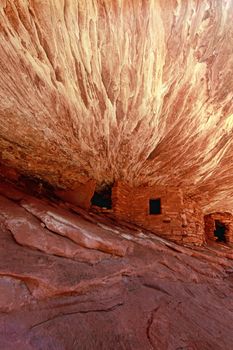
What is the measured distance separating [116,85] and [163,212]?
3.76 meters

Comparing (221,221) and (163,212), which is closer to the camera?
(163,212)

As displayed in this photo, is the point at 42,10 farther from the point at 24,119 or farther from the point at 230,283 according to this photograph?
the point at 230,283

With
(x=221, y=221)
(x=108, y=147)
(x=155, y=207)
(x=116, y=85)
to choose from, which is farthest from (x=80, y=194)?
(x=221, y=221)

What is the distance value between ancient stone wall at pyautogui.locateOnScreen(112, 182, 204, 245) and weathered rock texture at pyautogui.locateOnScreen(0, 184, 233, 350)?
1.36 metres

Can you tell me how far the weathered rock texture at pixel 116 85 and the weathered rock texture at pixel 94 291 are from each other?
142 centimetres

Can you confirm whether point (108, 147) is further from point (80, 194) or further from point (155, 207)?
point (155, 207)

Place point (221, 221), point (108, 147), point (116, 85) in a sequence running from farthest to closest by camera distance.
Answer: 1. point (221, 221)
2. point (108, 147)
3. point (116, 85)

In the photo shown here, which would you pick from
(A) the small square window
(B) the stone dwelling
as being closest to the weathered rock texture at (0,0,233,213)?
(B) the stone dwelling

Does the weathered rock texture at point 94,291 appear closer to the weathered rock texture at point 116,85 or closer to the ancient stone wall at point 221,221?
the weathered rock texture at point 116,85

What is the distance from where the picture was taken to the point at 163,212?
625cm

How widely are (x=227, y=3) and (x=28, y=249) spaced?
3.57 metres

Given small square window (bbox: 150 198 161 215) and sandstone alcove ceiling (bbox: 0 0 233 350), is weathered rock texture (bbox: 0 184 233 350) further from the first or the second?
small square window (bbox: 150 198 161 215)

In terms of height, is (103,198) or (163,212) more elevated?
(103,198)

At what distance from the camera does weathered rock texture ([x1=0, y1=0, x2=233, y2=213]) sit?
2.56m
